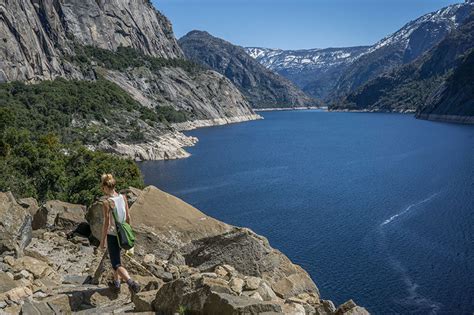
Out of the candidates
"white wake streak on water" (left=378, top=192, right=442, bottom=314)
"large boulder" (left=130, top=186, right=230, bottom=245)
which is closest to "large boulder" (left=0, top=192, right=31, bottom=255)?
"large boulder" (left=130, top=186, right=230, bottom=245)

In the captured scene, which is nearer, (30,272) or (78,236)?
(30,272)

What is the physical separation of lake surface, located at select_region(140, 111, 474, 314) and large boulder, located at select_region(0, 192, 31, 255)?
26.5m

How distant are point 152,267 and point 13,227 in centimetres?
579

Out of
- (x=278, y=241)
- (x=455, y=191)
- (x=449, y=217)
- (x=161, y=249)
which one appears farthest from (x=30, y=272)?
(x=455, y=191)

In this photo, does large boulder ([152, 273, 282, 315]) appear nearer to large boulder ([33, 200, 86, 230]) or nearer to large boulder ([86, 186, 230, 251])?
large boulder ([86, 186, 230, 251])

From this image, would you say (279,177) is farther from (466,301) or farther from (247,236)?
(247,236)

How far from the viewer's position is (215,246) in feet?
68.5

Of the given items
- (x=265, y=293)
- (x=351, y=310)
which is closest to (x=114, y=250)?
(x=265, y=293)

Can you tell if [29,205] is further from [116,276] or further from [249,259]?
[116,276]

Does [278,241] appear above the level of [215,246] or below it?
below

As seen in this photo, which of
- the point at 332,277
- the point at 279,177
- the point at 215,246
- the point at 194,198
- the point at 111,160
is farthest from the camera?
the point at 279,177

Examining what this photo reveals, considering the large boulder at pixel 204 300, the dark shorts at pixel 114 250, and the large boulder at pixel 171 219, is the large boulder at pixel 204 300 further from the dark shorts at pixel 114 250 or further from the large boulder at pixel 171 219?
the large boulder at pixel 171 219

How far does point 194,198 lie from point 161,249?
57.2 metres

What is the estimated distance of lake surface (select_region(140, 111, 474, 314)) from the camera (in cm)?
4241
